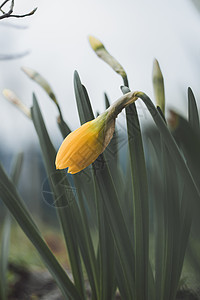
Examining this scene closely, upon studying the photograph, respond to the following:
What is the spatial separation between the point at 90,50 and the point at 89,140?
50 cm

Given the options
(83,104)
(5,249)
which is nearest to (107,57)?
(83,104)

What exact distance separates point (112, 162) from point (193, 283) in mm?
174

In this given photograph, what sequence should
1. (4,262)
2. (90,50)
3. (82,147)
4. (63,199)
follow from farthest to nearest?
(90,50), (4,262), (63,199), (82,147)

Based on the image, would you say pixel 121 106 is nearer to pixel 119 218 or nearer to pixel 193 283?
pixel 119 218

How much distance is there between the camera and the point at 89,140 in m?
0.26

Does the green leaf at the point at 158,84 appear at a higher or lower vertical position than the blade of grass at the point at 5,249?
higher

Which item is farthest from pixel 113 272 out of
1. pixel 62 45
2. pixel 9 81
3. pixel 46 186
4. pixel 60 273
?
pixel 9 81

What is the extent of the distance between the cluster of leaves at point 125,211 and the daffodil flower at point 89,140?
0.02m

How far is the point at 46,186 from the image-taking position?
463 millimetres

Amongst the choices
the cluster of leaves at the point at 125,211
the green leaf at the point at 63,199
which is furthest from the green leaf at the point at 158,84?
the green leaf at the point at 63,199

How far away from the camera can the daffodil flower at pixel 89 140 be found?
0.85ft

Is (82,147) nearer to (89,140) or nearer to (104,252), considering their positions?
(89,140)

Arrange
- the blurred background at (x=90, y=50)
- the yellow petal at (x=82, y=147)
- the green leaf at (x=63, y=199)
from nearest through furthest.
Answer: the yellow petal at (x=82, y=147) < the green leaf at (x=63, y=199) < the blurred background at (x=90, y=50)

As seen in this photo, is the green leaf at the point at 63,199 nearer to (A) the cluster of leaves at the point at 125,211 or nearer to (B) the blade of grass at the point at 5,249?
(A) the cluster of leaves at the point at 125,211
